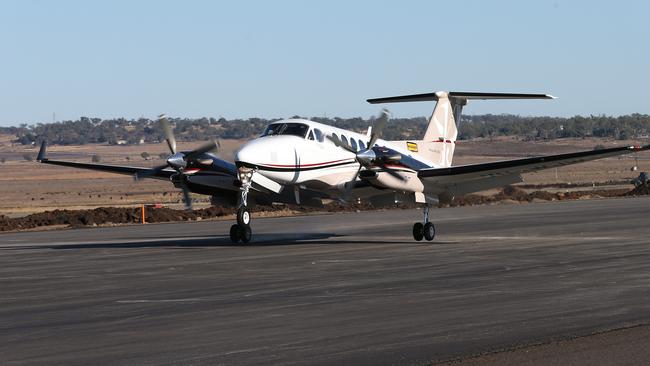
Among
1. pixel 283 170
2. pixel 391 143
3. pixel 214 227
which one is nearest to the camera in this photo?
pixel 283 170

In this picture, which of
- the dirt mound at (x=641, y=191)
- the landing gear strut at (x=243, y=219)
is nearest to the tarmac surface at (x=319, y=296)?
the landing gear strut at (x=243, y=219)

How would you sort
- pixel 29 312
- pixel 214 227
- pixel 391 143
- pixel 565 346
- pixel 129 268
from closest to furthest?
pixel 565 346, pixel 29 312, pixel 129 268, pixel 391 143, pixel 214 227

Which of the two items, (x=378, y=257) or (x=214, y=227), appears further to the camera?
(x=214, y=227)

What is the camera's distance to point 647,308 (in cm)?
1647

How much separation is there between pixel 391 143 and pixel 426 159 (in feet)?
6.94

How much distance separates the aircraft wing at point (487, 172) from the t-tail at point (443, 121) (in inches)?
107

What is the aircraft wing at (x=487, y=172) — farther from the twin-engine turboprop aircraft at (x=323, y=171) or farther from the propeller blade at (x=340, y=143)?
the propeller blade at (x=340, y=143)

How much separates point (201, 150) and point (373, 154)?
5.36 meters

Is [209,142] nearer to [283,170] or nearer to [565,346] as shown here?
[283,170]

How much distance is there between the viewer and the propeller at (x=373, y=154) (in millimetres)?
31109

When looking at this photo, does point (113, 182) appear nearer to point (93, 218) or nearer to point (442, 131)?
point (93, 218)

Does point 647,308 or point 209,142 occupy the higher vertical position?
point 209,142

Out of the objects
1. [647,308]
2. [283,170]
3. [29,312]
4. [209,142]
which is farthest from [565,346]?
[209,142]

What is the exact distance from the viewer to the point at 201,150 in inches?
1264
